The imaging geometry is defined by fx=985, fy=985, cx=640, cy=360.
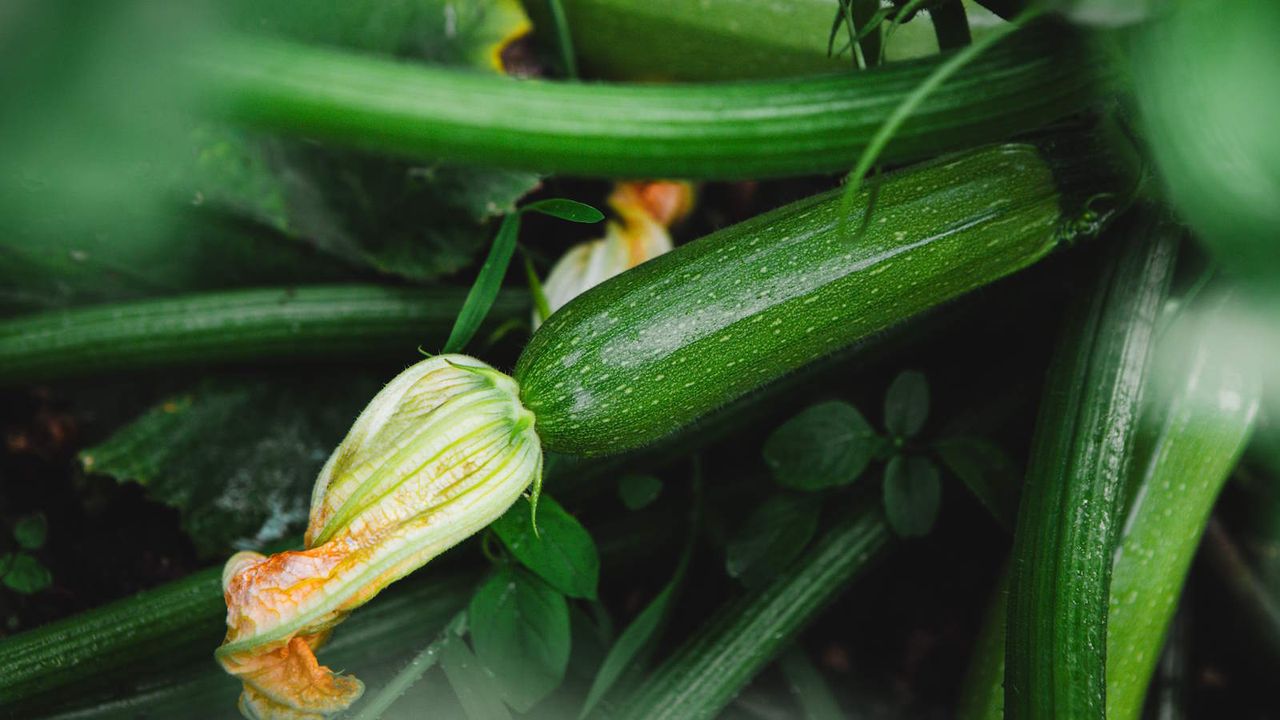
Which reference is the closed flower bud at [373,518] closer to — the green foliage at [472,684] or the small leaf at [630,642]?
the green foliage at [472,684]

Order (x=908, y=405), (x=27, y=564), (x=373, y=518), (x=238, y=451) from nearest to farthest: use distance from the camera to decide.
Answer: (x=373, y=518), (x=908, y=405), (x=27, y=564), (x=238, y=451)

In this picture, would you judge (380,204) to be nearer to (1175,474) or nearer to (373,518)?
(373,518)

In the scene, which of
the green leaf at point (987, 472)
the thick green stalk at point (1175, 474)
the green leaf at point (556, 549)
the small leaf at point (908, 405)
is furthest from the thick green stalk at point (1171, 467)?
the green leaf at point (556, 549)

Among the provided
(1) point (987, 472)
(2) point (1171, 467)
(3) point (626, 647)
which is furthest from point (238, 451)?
→ (2) point (1171, 467)

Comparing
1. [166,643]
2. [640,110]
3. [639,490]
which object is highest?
[640,110]

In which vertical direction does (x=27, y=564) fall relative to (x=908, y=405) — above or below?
below

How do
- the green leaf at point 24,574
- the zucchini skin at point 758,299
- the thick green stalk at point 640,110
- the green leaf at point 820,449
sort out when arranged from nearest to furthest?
1. the thick green stalk at point 640,110
2. the zucchini skin at point 758,299
3. the green leaf at point 820,449
4. the green leaf at point 24,574

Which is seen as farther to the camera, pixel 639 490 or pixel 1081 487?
pixel 639 490
